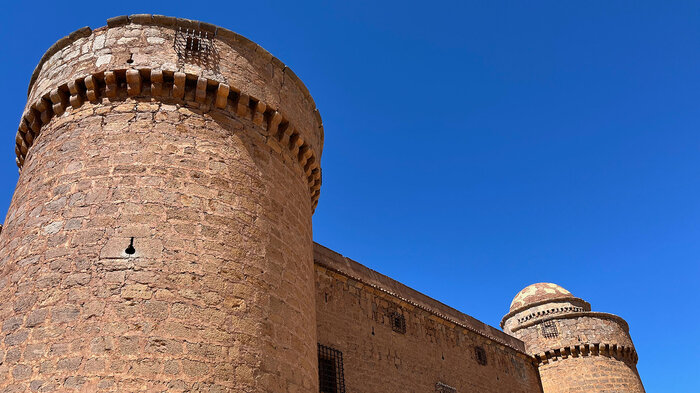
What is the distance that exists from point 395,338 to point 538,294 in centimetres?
1237

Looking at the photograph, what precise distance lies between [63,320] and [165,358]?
3.20 feet

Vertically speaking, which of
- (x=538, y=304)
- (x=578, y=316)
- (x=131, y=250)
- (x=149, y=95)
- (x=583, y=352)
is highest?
(x=538, y=304)

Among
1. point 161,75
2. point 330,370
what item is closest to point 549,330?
point 330,370

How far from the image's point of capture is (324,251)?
10.7 m

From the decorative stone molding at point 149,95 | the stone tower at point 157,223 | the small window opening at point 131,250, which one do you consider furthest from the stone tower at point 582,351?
the small window opening at point 131,250

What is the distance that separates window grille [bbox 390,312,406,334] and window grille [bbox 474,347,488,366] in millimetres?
3400

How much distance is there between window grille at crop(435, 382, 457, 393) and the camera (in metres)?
12.0

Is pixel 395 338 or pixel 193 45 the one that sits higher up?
pixel 193 45

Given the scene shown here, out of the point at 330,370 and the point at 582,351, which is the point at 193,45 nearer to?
the point at 330,370

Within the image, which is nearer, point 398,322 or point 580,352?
point 398,322

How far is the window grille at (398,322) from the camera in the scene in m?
11.6

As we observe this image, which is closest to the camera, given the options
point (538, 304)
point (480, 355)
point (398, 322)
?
point (398, 322)

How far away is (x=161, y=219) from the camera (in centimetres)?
523

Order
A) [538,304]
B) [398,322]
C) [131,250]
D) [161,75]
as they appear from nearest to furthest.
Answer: [131,250] → [161,75] → [398,322] → [538,304]
